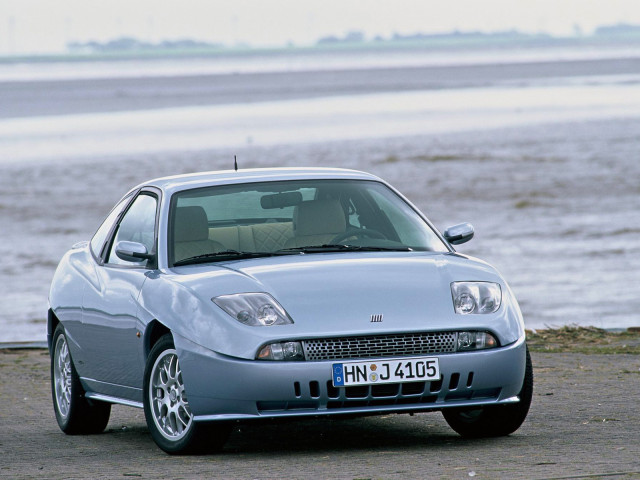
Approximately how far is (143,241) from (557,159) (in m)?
24.0

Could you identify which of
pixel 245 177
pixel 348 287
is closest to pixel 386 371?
pixel 348 287

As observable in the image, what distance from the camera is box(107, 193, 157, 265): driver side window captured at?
27.8ft

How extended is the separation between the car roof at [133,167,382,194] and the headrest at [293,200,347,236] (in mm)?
230

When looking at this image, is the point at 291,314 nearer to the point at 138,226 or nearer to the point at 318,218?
the point at 318,218

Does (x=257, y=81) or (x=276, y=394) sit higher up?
(x=276, y=394)

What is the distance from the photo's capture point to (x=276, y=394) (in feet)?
23.0

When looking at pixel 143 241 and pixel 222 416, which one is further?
pixel 143 241

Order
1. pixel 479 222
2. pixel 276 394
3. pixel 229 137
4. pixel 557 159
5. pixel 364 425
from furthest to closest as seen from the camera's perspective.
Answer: pixel 229 137
pixel 557 159
pixel 479 222
pixel 364 425
pixel 276 394

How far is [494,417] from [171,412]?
66.9 inches

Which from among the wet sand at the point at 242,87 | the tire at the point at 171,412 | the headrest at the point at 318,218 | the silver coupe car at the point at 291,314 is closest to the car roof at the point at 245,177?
the silver coupe car at the point at 291,314

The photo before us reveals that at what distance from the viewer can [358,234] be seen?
828 cm

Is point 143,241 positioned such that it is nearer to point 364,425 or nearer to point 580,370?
point 364,425

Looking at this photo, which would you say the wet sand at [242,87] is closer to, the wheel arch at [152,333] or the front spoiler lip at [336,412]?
the wheel arch at [152,333]

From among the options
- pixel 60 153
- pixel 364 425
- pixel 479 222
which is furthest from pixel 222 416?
pixel 60 153
